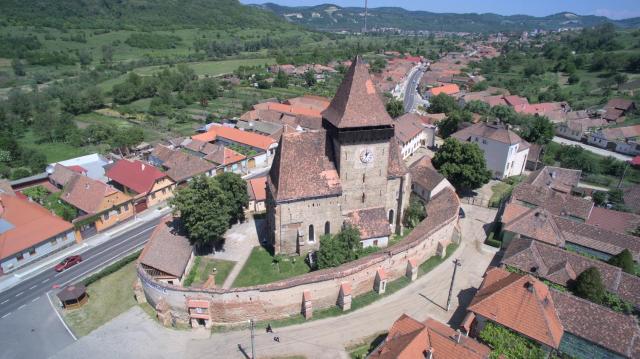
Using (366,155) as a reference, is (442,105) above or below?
below

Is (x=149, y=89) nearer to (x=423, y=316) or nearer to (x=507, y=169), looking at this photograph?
(x=507, y=169)

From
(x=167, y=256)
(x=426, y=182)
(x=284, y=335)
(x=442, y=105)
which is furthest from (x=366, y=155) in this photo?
(x=442, y=105)

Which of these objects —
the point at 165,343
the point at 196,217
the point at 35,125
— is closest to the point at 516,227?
the point at 196,217

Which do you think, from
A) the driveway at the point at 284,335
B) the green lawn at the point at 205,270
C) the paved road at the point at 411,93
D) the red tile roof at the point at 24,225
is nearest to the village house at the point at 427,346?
the driveway at the point at 284,335

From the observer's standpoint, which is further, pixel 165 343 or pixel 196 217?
pixel 196 217

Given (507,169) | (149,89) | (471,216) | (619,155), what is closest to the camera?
(471,216)

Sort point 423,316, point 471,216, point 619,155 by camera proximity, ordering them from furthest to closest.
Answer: point 619,155 → point 471,216 → point 423,316

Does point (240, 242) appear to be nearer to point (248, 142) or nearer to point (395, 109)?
point (248, 142)
